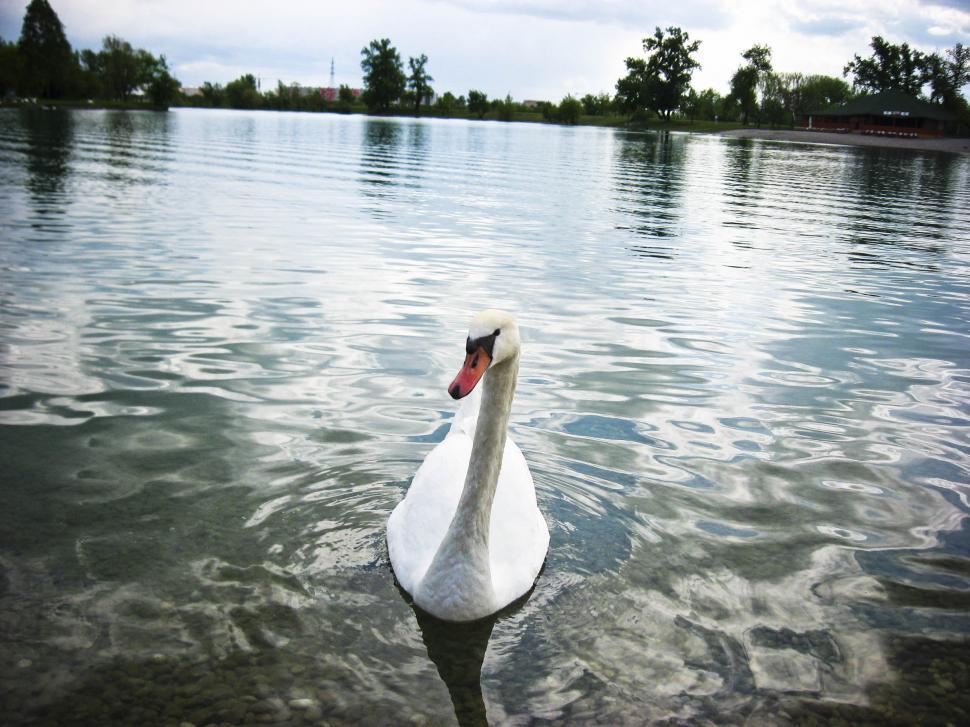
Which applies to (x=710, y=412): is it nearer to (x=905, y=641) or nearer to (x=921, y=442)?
(x=921, y=442)

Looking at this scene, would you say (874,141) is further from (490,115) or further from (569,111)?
(490,115)

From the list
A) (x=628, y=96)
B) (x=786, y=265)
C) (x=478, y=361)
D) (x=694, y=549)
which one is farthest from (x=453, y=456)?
(x=628, y=96)

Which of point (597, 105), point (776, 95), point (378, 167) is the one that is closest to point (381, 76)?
point (597, 105)

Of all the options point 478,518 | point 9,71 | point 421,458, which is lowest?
point 421,458

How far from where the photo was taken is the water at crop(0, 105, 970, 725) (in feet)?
13.9

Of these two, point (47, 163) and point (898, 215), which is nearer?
point (898, 215)

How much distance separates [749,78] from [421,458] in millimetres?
143612

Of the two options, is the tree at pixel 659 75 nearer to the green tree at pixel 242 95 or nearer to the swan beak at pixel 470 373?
the green tree at pixel 242 95

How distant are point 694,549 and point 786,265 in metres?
11.8

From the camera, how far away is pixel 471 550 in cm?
451

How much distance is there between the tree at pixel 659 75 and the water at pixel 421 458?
12643 centimetres

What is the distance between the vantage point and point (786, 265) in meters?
16.1

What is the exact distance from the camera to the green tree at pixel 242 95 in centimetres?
16050

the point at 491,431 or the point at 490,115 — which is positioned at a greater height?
the point at 490,115
